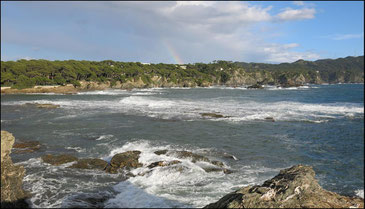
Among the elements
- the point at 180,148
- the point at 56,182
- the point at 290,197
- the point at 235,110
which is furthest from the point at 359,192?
the point at 235,110

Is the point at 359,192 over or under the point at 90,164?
under

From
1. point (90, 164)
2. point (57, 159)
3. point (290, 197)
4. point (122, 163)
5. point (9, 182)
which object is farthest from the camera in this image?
point (57, 159)

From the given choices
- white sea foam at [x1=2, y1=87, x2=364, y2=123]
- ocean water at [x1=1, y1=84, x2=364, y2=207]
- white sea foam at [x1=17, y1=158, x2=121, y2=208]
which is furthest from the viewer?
white sea foam at [x1=2, y1=87, x2=364, y2=123]

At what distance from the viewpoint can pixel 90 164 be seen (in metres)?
11.9

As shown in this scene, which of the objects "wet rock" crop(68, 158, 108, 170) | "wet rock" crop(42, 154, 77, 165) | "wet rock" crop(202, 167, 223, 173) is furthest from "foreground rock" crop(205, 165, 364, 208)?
"wet rock" crop(42, 154, 77, 165)

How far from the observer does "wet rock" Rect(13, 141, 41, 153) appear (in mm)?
14328

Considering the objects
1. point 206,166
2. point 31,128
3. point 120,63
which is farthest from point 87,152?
point 120,63

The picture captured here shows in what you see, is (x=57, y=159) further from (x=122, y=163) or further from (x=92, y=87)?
(x=92, y=87)

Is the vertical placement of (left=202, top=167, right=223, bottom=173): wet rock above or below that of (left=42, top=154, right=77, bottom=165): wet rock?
below

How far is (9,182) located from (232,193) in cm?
741

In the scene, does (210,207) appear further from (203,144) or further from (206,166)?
(203,144)

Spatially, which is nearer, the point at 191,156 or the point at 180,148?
the point at 191,156

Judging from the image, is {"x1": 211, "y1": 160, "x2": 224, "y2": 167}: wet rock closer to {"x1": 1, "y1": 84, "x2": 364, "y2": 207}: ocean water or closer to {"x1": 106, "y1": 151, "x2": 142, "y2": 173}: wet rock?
{"x1": 1, "y1": 84, "x2": 364, "y2": 207}: ocean water

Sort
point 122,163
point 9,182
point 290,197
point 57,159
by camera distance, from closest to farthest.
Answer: point 290,197 < point 9,182 < point 122,163 < point 57,159
